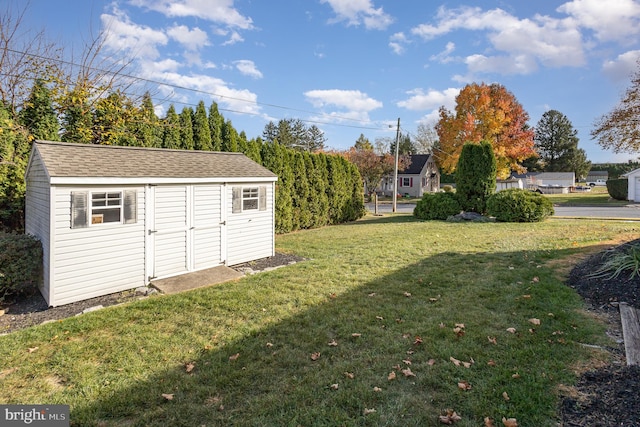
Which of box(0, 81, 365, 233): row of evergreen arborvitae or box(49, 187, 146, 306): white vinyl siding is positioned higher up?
box(0, 81, 365, 233): row of evergreen arborvitae

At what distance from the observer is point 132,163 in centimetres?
653

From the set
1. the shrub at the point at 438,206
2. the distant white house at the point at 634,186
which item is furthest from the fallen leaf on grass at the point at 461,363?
the distant white house at the point at 634,186

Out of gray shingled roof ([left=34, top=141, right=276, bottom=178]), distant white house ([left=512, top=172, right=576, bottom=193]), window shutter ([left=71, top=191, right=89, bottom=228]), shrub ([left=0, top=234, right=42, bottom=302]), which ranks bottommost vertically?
shrub ([left=0, top=234, right=42, bottom=302])

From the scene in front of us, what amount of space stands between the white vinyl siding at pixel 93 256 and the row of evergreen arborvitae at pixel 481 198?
13.7m

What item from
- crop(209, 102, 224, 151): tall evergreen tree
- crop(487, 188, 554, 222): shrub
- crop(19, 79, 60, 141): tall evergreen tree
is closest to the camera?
crop(19, 79, 60, 141): tall evergreen tree

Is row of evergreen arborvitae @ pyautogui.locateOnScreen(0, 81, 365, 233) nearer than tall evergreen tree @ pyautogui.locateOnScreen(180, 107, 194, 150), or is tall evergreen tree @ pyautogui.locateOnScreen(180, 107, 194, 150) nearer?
row of evergreen arborvitae @ pyautogui.locateOnScreen(0, 81, 365, 233)

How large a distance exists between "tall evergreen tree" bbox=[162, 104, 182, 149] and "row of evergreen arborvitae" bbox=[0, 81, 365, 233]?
0.03 meters

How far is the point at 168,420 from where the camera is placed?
267 cm

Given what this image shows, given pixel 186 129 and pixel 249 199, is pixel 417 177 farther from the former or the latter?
pixel 249 199

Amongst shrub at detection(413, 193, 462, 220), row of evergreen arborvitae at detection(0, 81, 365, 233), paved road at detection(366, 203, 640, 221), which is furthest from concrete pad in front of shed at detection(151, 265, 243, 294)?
paved road at detection(366, 203, 640, 221)

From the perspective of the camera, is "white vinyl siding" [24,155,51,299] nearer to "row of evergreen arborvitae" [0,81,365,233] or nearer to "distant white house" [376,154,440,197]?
"row of evergreen arborvitae" [0,81,365,233]

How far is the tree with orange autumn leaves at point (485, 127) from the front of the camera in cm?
2612

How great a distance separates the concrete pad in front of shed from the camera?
6254 millimetres

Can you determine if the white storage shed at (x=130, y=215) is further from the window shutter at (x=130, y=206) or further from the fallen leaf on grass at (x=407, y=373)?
the fallen leaf on grass at (x=407, y=373)
